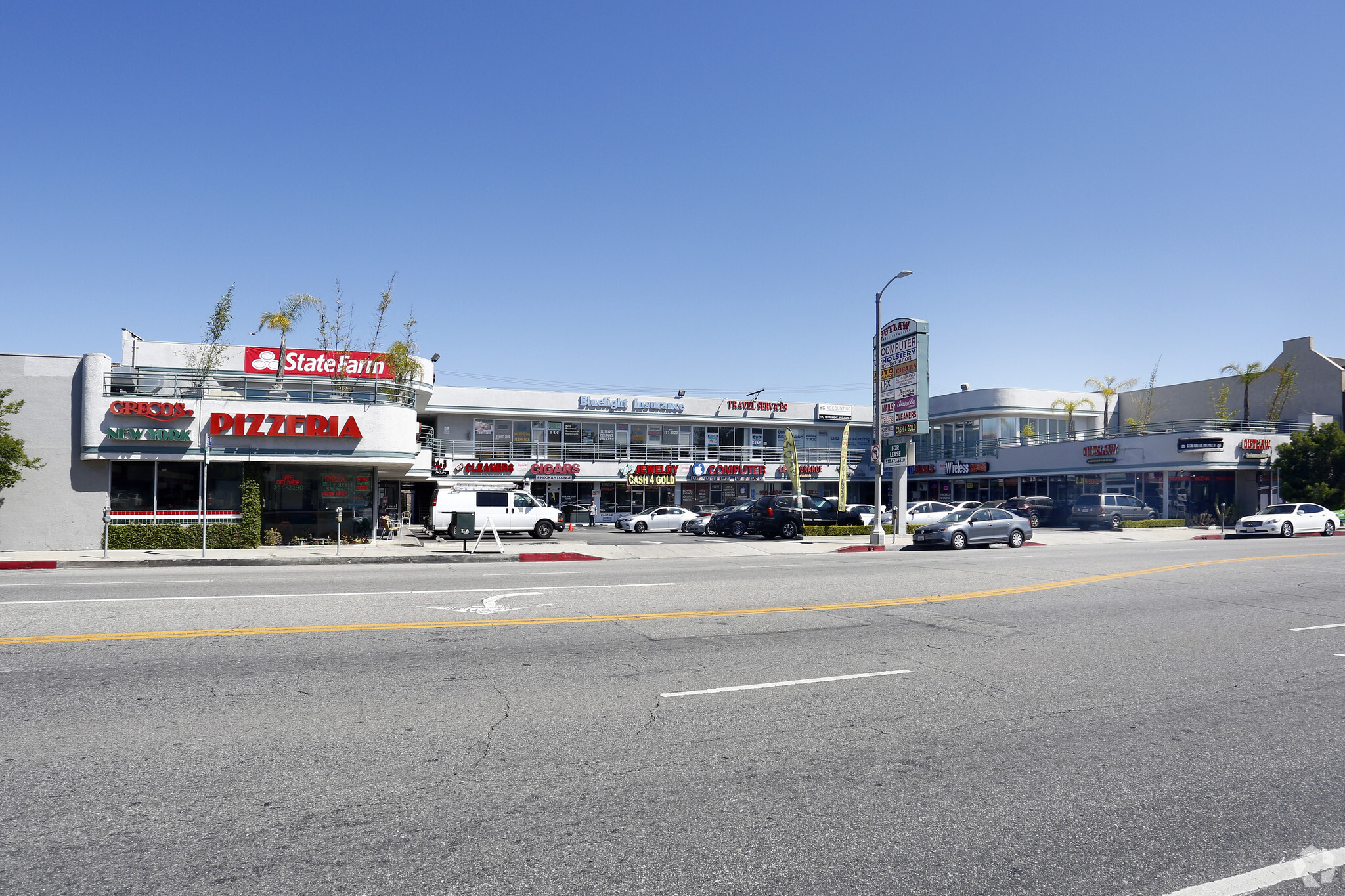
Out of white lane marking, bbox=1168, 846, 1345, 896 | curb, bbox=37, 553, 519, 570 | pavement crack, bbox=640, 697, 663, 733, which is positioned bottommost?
curb, bbox=37, 553, 519, 570

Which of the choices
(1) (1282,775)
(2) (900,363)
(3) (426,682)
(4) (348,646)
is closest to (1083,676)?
(1) (1282,775)

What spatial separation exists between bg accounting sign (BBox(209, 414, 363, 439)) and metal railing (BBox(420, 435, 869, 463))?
1698 centimetres

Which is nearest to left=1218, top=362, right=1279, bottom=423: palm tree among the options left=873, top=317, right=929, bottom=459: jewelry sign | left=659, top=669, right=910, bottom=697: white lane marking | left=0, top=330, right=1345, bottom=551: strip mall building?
left=0, top=330, right=1345, bottom=551: strip mall building

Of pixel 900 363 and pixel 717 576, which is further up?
pixel 900 363

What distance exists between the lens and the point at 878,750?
5.27 metres

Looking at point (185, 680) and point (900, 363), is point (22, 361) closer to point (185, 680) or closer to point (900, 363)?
point (185, 680)

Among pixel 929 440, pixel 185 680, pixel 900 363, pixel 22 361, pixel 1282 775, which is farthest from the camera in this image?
pixel 929 440

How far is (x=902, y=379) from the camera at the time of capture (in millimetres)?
32219

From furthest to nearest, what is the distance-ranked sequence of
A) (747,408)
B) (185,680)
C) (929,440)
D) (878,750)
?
(929,440) < (747,408) < (185,680) < (878,750)

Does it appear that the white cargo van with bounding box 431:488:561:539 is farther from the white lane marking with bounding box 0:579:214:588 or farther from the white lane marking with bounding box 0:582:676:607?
the white lane marking with bounding box 0:582:676:607

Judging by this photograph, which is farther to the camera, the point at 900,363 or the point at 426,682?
the point at 900,363

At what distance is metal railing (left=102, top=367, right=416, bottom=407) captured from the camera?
24.8 m

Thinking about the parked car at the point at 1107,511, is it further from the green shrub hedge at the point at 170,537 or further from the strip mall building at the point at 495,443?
the green shrub hedge at the point at 170,537

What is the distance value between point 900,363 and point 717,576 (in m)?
19.1
